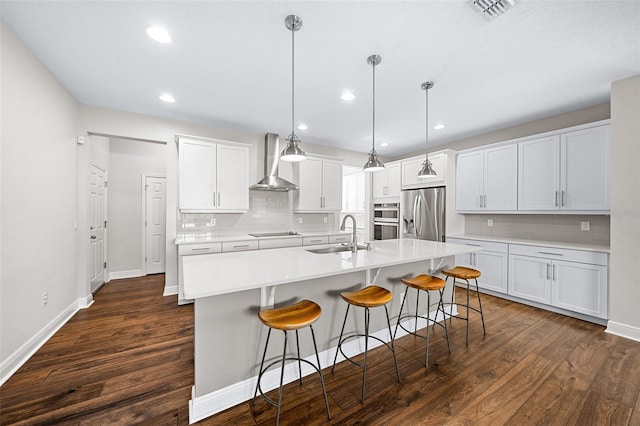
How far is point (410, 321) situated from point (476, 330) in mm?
710

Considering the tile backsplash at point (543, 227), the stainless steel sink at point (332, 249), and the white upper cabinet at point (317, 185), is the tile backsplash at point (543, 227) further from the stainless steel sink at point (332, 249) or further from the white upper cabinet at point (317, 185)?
the stainless steel sink at point (332, 249)

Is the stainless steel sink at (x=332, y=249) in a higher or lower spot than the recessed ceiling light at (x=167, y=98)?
lower

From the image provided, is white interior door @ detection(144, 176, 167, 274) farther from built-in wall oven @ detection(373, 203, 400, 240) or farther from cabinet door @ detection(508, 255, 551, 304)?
cabinet door @ detection(508, 255, 551, 304)

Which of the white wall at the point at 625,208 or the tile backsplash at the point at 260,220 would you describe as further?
the tile backsplash at the point at 260,220

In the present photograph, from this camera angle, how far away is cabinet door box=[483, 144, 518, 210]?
3.71 meters

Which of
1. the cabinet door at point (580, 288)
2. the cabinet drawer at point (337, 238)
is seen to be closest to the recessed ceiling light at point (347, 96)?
the cabinet drawer at point (337, 238)

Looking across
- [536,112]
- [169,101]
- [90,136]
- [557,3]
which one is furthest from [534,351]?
[90,136]

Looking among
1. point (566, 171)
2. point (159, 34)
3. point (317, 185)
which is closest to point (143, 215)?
point (317, 185)

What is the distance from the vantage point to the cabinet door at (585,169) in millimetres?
2920

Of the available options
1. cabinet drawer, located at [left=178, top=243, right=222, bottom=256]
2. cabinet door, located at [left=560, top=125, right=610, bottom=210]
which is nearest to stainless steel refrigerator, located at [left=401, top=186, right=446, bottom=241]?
cabinet door, located at [left=560, top=125, right=610, bottom=210]

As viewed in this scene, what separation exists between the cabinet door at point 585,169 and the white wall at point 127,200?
20.6 ft

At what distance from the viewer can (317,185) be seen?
4633 millimetres

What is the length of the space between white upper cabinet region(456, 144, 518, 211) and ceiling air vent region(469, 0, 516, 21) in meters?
2.59

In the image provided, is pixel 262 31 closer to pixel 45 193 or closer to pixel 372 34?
pixel 372 34
